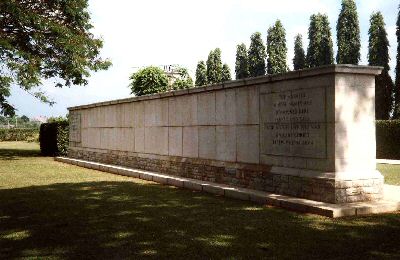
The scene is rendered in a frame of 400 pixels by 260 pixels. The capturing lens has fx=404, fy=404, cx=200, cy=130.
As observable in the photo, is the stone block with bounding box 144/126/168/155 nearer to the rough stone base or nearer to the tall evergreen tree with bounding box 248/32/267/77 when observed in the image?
the rough stone base

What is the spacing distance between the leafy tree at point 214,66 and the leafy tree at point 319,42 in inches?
571

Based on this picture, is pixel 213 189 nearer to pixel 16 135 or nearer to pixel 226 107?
pixel 226 107

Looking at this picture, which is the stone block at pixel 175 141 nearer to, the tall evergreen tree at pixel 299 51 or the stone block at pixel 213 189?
the stone block at pixel 213 189

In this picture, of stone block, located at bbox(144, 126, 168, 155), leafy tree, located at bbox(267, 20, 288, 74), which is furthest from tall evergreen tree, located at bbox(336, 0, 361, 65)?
stone block, located at bbox(144, 126, 168, 155)

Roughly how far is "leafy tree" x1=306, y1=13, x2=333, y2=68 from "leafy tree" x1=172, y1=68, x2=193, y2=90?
76.9ft

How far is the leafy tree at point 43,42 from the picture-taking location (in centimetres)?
1981

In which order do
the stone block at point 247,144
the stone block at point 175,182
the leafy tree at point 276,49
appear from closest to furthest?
the stone block at point 247,144 → the stone block at point 175,182 → the leafy tree at point 276,49

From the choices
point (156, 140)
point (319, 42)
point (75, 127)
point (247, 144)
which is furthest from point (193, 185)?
point (319, 42)

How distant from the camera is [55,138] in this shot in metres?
22.5

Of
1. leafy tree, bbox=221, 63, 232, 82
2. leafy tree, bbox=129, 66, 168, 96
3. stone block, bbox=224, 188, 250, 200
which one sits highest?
leafy tree, bbox=221, 63, 232, 82

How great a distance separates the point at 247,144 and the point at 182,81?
23437mm

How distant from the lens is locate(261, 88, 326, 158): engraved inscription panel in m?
7.41

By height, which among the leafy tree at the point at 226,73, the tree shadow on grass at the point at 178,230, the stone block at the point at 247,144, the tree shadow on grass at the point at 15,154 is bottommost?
the tree shadow on grass at the point at 178,230

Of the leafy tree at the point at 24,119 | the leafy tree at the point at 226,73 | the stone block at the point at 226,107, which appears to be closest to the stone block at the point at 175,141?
the stone block at the point at 226,107
